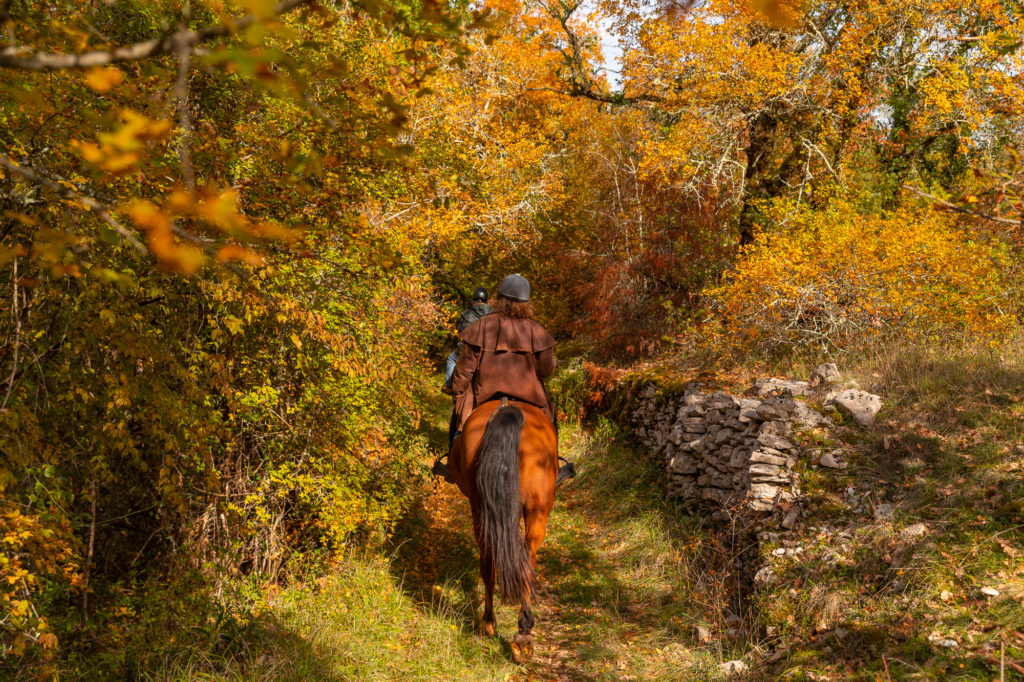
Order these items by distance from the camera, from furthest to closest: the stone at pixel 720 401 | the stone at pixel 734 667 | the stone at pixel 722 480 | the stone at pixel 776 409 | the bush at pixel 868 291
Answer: the bush at pixel 868 291, the stone at pixel 720 401, the stone at pixel 722 480, the stone at pixel 776 409, the stone at pixel 734 667

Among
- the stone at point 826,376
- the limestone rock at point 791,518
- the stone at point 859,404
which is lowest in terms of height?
the limestone rock at point 791,518

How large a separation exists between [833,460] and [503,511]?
294 cm

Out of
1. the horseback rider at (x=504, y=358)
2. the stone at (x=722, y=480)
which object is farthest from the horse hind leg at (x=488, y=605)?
the stone at (x=722, y=480)

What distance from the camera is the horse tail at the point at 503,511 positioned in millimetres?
4699

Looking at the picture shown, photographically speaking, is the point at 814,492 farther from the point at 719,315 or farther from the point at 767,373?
the point at 719,315

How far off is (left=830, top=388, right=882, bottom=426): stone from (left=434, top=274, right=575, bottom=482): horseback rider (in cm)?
257

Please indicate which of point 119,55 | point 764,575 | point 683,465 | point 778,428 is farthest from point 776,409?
point 119,55

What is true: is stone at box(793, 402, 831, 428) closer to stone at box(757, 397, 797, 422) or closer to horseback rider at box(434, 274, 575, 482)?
stone at box(757, 397, 797, 422)

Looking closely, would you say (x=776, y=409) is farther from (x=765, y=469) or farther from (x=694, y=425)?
(x=694, y=425)

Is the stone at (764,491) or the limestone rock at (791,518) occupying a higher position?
the stone at (764,491)

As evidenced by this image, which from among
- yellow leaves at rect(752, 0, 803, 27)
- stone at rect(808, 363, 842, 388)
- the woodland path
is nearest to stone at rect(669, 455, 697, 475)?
the woodland path

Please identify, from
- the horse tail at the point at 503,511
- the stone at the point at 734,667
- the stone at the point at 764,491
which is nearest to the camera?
the stone at the point at 734,667

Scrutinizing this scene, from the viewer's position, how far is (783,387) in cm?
669

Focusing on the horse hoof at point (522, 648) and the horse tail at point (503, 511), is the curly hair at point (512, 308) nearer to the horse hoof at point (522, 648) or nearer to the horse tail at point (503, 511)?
the horse tail at point (503, 511)
